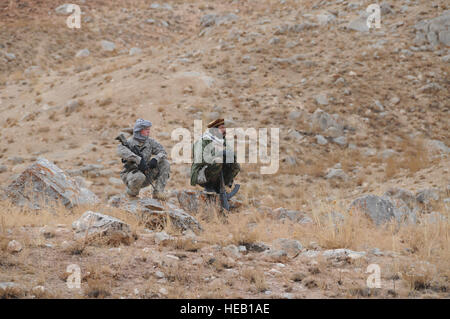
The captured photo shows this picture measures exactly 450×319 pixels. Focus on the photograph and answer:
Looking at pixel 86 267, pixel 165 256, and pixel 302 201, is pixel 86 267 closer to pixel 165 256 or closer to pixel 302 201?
pixel 165 256

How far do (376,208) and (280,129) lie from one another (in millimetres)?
6820

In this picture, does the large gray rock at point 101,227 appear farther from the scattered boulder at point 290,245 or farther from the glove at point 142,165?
the glove at point 142,165

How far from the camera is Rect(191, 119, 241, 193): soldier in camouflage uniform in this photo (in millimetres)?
7164

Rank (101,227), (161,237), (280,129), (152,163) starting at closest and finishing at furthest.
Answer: (101,227) < (161,237) < (152,163) < (280,129)

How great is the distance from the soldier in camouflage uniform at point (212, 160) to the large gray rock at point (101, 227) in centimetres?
233

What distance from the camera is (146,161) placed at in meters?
7.18

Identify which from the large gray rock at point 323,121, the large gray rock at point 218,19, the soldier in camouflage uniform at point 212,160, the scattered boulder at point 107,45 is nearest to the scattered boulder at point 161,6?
the scattered boulder at point 107,45

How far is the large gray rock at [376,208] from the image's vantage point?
695 cm

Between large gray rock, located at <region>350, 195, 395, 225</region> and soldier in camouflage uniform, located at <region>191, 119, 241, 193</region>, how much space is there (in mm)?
2122

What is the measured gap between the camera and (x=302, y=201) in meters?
10.5

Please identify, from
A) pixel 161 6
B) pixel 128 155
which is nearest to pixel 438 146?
pixel 128 155

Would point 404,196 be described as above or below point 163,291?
above

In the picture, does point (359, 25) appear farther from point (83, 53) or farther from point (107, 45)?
point (83, 53)
